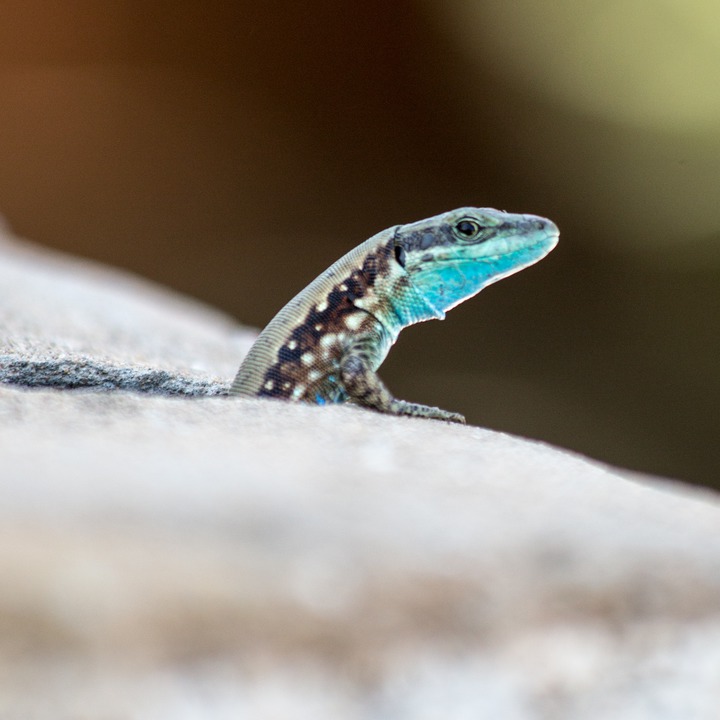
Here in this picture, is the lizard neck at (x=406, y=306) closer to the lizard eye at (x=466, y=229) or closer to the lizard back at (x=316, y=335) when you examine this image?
the lizard back at (x=316, y=335)

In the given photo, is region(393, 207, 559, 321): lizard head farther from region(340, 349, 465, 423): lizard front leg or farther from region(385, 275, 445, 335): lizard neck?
region(340, 349, 465, 423): lizard front leg

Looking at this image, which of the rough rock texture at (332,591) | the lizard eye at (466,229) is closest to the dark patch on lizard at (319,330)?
the lizard eye at (466,229)

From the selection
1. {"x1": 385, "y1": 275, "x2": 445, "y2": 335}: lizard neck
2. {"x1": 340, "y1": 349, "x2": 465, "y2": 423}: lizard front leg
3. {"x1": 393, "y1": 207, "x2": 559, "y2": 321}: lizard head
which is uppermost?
{"x1": 393, "y1": 207, "x2": 559, "y2": 321}: lizard head

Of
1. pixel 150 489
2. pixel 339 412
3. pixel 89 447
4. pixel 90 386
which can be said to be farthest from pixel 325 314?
pixel 150 489

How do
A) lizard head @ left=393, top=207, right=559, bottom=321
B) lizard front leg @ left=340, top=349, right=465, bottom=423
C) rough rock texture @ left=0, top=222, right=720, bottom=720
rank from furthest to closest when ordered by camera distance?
lizard head @ left=393, top=207, right=559, bottom=321, lizard front leg @ left=340, top=349, right=465, bottom=423, rough rock texture @ left=0, top=222, right=720, bottom=720

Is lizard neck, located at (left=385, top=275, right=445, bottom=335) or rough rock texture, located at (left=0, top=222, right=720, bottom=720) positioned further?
lizard neck, located at (left=385, top=275, right=445, bottom=335)

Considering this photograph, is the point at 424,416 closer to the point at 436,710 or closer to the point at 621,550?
the point at 621,550

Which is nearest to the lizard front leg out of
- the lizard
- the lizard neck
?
the lizard
